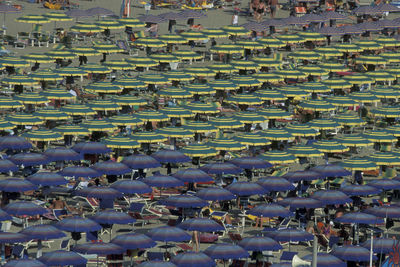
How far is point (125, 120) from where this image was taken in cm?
6088

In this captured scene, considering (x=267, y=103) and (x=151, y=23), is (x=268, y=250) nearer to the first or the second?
(x=267, y=103)

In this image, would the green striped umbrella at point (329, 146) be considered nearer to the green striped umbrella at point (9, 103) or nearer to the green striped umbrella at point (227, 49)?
the green striped umbrella at point (9, 103)

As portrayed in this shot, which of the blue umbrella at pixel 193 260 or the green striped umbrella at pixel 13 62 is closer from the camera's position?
the blue umbrella at pixel 193 260

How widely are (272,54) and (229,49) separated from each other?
5.20 metres

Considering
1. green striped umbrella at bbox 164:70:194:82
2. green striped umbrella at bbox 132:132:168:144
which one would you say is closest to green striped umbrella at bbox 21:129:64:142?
green striped umbrella at bbox 132:132:168:144

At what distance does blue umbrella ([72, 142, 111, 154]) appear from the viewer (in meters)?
55.7

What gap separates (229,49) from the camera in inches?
2980

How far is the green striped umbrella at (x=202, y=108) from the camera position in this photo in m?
63.7

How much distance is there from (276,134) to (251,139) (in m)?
1.54

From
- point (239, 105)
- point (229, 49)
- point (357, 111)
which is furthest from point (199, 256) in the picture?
point (229, 49)

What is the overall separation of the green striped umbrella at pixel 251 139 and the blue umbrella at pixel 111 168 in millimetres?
7314

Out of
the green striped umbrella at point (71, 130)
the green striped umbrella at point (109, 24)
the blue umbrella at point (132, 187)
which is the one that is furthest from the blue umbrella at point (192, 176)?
the green striped umbrella at point (109, 24)

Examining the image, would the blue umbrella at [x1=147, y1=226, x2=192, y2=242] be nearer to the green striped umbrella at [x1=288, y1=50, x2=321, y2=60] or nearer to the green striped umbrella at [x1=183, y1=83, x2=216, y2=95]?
the green striped umbrella at [x1=183, y1=83, x2=216, y2=95]

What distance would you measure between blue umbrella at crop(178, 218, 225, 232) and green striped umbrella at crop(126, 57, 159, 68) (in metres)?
25.2
